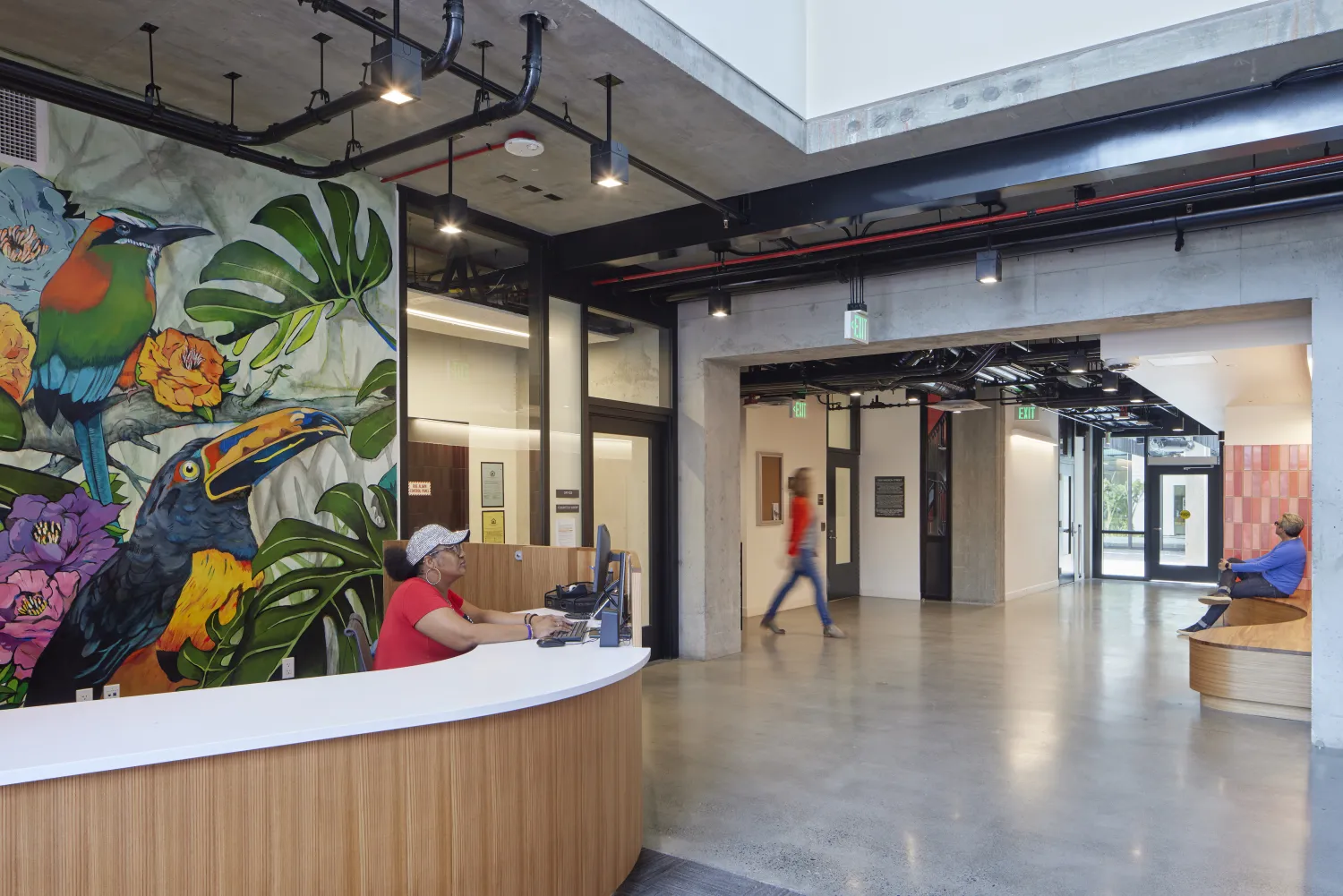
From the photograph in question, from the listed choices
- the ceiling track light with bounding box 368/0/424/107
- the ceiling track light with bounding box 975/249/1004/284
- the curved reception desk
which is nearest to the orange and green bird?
the ceiling track light with bounding box 368/0/424/107

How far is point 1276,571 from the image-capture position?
7.83 meters

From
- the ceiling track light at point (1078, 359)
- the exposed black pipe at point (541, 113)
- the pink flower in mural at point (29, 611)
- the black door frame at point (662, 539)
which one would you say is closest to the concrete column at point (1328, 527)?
the ceiling track light at point (1078, 359)

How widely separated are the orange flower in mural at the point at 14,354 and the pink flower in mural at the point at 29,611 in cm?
80

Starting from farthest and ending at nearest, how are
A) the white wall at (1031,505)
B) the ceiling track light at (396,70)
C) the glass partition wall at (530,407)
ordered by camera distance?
the white wall at (1031,505) → the glass partition wall at (530,407) → the ceiling track light at (396,70)

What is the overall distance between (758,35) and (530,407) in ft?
10.5

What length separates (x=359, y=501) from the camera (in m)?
5.37

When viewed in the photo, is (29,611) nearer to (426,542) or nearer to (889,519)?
(426,542)

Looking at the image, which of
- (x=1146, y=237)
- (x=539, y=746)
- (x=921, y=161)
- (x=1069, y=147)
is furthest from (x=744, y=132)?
(x=539, y=746)

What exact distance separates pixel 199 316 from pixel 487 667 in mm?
2802

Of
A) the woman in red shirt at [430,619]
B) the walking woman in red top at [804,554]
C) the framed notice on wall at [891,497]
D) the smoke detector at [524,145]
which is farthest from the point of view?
the framed notice on wall at [891,497]

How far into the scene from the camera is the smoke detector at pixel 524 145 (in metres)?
4.93

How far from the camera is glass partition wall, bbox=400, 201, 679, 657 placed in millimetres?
6102

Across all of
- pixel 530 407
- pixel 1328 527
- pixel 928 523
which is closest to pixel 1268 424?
pixel 928 523

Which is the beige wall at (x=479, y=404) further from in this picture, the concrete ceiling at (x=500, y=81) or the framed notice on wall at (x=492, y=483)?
the concrete ceiling at (x=500, y=81)
